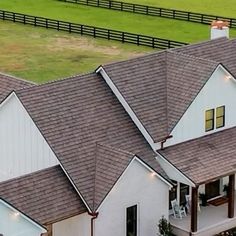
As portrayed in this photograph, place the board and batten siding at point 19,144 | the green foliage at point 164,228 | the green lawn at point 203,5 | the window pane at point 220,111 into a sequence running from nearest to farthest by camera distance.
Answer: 1. the green foliage at point 164,228
2. the board and batten siding at point 19,144
3. the window pane at point 220,111
4. the green lawn at point 203,5

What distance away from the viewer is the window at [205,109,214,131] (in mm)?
39062

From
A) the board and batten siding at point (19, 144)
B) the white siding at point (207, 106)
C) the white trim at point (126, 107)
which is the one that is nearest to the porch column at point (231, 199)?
the white siding at point (207, 106)

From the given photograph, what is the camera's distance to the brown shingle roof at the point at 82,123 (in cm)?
3488

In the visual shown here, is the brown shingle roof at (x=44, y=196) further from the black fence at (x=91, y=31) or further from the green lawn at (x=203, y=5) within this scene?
the green lawn at (x=203, y=5)

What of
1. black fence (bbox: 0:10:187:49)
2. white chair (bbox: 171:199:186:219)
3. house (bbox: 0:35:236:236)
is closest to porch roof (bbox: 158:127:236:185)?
house (bbox: 0:35:236:236)

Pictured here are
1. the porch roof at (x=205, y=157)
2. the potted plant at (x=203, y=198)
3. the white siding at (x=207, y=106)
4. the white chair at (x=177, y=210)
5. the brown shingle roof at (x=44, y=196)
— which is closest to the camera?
the brown shingle roof at (x=44, y=196)

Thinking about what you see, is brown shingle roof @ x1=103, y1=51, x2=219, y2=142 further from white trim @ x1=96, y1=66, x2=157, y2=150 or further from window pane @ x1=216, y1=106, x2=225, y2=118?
window pane @ x1=216, y1=106, x2=225, y2=118

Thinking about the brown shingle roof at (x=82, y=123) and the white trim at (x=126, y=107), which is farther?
the white trim at (x=126, y=107)

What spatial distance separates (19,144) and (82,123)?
2610mm

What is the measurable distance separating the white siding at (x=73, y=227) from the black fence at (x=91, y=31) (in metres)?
33.8

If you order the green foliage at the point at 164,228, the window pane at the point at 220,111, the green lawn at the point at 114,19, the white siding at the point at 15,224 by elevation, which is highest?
the green lawn at the point at 114,19

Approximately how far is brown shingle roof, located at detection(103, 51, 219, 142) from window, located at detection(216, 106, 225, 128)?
1.83 metres

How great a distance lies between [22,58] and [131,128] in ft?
96.3

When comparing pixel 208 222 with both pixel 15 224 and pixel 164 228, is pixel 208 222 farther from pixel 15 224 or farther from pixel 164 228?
pixel 15 224
